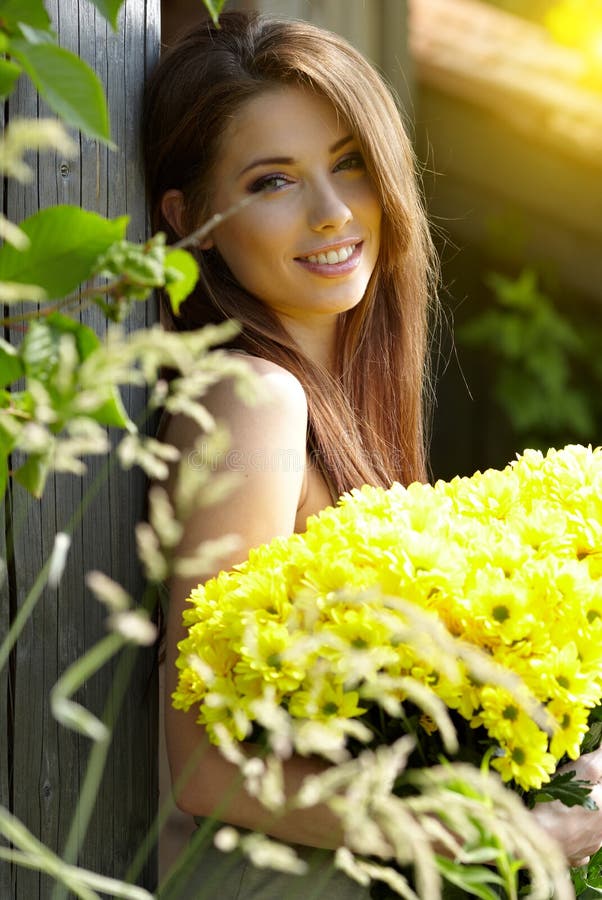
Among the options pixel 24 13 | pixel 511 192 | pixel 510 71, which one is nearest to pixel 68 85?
pixel 24 13

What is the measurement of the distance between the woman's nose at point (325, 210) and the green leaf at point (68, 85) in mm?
892

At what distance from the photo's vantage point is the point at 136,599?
185 cm

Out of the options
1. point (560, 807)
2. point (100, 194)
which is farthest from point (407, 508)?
point (100, 194)

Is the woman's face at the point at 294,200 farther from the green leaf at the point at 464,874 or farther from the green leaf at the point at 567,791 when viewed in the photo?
the green leaf at the point at 464,874

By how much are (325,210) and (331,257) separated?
0.09m

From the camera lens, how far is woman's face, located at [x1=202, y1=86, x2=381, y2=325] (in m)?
1.99

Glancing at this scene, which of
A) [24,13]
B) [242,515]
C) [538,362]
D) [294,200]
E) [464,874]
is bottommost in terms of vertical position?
[538,362]

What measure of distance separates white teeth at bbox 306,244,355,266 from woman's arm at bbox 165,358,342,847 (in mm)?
276

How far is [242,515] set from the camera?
1705mm

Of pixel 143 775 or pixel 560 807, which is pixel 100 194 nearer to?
pixel 143 775

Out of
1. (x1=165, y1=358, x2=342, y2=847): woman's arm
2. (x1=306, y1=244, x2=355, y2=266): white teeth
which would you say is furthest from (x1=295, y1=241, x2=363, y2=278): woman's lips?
(x1=165, y1=358, x2=342, y2=847): woman's arm

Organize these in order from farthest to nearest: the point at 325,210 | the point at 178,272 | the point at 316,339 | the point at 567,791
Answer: the point at 316,339 → the point at 325,210 → the point at 567,791 → the point at 178,272

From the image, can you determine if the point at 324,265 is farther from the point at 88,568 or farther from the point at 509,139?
the point at 509,139

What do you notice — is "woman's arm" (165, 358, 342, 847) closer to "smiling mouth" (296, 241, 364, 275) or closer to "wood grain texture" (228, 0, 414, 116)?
"smiling mouth" (296, 241, 364, 275)
